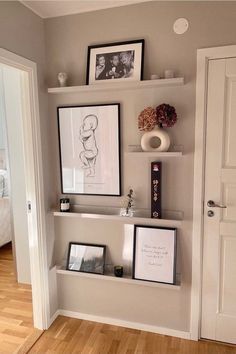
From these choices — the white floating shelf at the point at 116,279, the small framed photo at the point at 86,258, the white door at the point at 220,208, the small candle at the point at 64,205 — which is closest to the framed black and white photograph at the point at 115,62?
the white door at the point at 220,208

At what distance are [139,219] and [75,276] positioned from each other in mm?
815

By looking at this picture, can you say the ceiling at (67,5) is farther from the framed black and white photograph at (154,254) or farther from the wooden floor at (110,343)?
the wooden floor at (110,343)

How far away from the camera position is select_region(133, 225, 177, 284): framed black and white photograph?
80.4 inches

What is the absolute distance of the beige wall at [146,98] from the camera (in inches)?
73.3

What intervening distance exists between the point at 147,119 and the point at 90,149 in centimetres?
53

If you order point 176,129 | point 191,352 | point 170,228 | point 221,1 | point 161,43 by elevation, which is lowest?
point 191,352

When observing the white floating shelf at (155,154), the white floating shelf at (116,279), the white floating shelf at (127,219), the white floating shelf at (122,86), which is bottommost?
the white floating shelf at (116,279)

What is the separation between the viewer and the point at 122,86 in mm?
1951

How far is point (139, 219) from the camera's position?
6.64ft

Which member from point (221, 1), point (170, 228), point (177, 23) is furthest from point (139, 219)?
point (221, 1)

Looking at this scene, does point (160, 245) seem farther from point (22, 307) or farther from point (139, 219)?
point (22, 307)

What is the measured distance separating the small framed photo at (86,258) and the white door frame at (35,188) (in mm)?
221

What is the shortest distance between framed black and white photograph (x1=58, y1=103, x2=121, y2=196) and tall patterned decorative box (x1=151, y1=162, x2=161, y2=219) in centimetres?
A: 28

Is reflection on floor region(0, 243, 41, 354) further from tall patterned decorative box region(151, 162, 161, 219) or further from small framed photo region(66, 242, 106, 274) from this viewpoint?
tall patterned decorative box region(151, 162, 161, 219)
